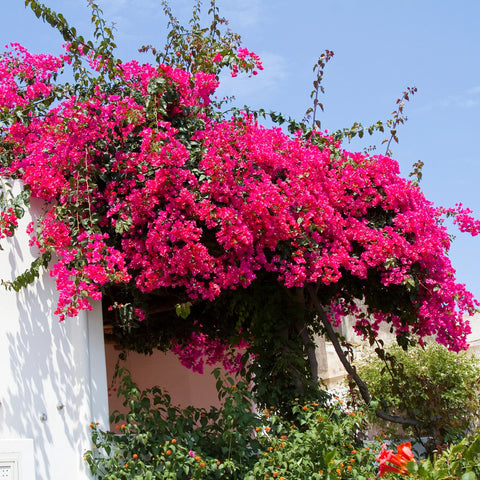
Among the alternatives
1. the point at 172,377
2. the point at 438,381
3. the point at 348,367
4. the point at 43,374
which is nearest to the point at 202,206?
the point at 43,374

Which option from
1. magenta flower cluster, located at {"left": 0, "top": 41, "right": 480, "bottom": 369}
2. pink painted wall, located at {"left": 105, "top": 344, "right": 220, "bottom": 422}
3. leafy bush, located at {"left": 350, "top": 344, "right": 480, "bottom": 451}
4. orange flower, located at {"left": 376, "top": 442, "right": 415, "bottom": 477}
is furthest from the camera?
pink painted wall, located at {"left": 105, "top": 344, "right": 220, "bottom": 422}

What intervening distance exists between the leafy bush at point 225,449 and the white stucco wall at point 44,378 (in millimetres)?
203

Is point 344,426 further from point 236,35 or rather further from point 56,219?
point 236,35

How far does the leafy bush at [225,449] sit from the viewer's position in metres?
4.51

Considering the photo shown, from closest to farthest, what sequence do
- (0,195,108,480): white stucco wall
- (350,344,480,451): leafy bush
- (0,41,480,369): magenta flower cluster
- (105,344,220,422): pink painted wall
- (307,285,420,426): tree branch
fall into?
(0,195,108,480): white stucco wall, (0,41,480,369): magenta flower cluster, (307,285,420,426): tree branch, (350,344,480,451): leafy bush, (105,344,220,422): pink painted wall

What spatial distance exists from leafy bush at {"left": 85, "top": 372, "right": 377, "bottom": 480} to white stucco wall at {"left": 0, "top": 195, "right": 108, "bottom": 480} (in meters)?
0.20

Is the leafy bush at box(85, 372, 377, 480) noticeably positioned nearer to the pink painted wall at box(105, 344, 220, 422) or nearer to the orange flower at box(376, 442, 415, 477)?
the orange flower at box(376, 442, 415, 477)

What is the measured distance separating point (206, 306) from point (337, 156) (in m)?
1.99

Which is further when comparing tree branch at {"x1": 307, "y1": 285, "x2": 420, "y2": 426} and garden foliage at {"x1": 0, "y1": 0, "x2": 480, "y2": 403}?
tree branch at {"x1": 307, "y1": 285, "x2": 420, "y2": 426}

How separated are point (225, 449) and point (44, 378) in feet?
4.72

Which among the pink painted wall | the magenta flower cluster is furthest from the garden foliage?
the pink painted wall

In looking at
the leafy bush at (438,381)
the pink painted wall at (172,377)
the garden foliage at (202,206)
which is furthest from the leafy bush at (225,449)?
the pink painted wall at (172,377)

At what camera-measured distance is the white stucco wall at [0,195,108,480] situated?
182 inches

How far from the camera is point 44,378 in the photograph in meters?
4.80
